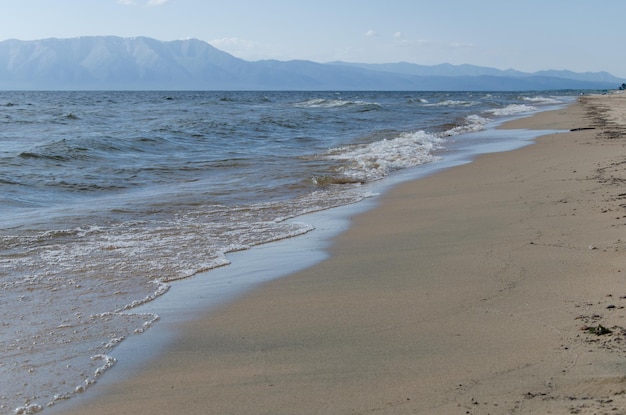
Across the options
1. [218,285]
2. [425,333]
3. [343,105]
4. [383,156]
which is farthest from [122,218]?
[343,105]

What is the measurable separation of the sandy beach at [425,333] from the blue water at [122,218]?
602 mm

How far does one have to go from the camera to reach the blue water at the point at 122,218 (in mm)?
3816

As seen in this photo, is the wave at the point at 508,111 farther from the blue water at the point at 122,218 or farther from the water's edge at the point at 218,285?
the water's edge at the point at 218,285

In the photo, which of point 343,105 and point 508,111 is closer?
point 508,111

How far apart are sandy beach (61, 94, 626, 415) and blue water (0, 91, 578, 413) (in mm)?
602

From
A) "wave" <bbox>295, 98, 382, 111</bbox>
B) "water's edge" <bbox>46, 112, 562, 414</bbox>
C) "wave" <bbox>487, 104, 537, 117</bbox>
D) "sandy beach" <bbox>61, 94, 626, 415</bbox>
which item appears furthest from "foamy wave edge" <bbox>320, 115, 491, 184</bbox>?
"wave" <bbox>295, 98, 382, 111</bbox>

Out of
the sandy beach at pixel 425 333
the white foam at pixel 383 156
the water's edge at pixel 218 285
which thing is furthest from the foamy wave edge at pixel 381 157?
the sandy beach at pixel 425 333

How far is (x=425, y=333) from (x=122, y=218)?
5516 mm

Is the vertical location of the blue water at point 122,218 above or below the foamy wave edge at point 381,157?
below

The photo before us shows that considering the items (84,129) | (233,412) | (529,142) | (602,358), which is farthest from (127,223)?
(84,129)

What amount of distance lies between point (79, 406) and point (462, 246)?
12.4ft

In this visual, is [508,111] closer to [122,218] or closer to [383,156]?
[383,156]

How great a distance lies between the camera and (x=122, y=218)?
8.07 metres

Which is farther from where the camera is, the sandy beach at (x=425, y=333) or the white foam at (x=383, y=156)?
the white foam at (x=383, y=156)
